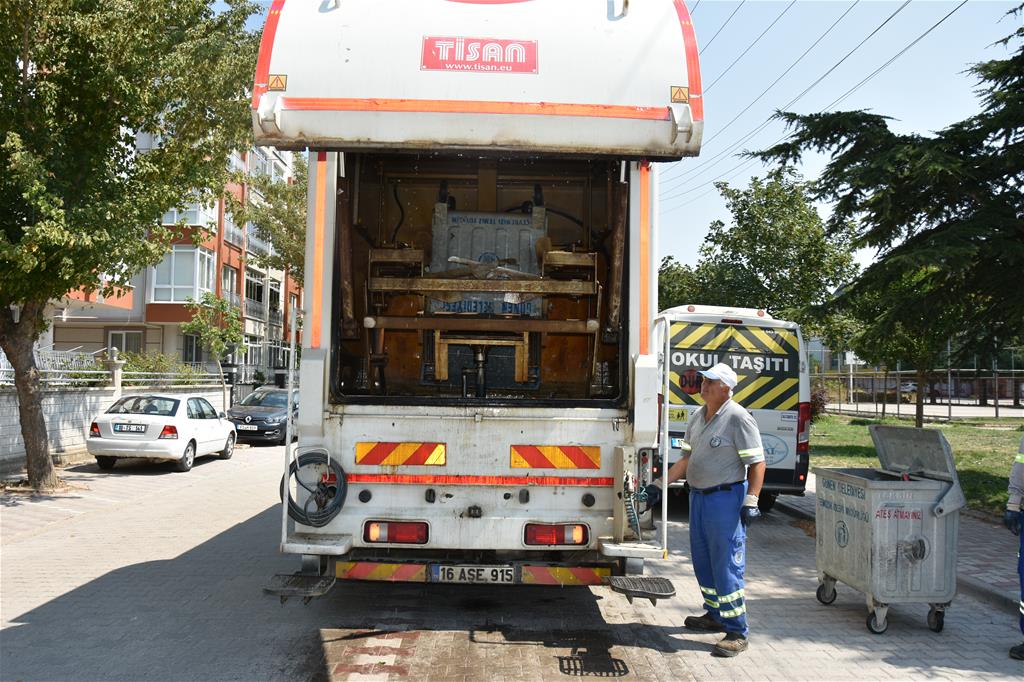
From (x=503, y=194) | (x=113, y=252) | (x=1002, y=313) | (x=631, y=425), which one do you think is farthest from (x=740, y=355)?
(x=113, y=252)

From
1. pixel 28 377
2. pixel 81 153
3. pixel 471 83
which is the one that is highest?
pixel 81 153

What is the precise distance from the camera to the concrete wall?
12.8 meters

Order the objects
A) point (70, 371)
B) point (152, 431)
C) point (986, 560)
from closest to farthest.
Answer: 1. point (986, 560)
2. point (152, 431)
3. point (70, 371)

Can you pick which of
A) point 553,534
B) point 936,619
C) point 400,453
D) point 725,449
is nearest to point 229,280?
point 400,453

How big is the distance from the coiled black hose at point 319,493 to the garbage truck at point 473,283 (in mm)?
12

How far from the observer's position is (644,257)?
16.5ft

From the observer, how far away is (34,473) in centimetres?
1136

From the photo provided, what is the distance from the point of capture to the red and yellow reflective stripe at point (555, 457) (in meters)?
5.10

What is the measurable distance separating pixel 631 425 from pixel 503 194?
2.35 m

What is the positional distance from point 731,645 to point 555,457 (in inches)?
62.3

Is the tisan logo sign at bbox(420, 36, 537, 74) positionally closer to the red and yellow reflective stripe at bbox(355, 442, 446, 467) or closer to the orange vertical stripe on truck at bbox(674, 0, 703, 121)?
the orange vertical stripe on truck at bbox(674, 0, 703, 121)

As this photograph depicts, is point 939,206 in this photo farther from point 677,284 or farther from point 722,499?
point 677,284

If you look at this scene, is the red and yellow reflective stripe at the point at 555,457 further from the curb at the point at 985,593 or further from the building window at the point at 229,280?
the building window at the point at 229,280

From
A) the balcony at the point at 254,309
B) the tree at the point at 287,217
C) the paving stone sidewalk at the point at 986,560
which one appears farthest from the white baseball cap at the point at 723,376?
the balcony at the point at 254,309
